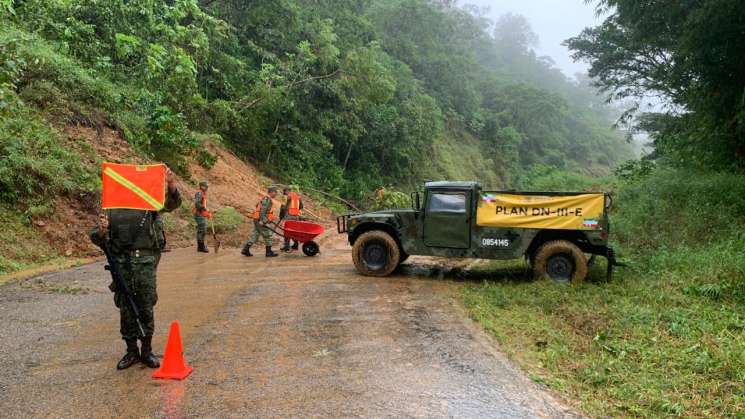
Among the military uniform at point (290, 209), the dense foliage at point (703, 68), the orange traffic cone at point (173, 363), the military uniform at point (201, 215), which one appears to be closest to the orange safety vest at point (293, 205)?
the military uniform at point (290, 209)

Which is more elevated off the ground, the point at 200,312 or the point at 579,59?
the point at 579,59

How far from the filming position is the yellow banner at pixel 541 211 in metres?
9.21

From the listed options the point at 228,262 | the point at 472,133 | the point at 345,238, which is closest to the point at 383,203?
the point at 345,238

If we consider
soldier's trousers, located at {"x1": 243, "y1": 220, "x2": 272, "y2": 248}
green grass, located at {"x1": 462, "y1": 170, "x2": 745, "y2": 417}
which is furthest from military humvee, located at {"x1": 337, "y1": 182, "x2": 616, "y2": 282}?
soldier's trousers, located at {"x1": 243, "y1": 220, "x2": 272, "y2": 248}

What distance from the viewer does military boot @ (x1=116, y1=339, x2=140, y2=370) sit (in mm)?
5183

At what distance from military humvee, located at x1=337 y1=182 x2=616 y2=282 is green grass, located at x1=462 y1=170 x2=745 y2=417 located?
0.54 m

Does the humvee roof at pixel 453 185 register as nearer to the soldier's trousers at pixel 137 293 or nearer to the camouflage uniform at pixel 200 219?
the camouflage uniform at pixel 200 219

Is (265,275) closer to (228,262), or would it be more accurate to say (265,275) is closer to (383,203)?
(228,262)

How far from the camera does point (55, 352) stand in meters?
5.54

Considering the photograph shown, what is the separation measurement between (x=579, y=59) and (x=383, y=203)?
53.1 ft

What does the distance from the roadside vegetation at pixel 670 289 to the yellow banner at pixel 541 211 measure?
3.54ft

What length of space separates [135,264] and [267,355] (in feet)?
→ 5.27

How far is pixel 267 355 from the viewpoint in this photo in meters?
5.57

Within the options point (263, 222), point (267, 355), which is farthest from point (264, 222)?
point (267, 355)
